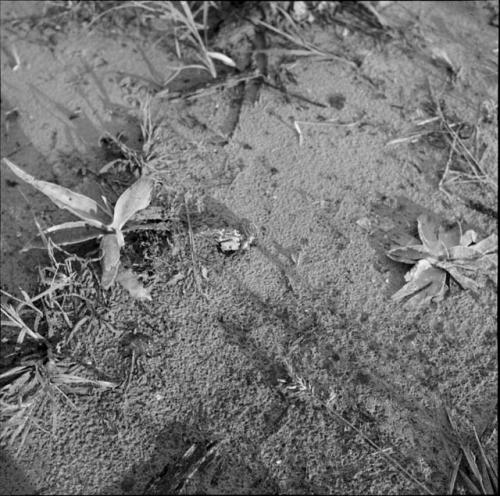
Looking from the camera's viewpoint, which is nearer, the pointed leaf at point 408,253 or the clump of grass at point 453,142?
the pointed leaf at point 408,253

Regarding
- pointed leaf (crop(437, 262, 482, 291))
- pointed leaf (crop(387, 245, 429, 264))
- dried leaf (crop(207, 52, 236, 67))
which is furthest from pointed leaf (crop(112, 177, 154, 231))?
pointed leaf (crop(437, 262, 482, 291))

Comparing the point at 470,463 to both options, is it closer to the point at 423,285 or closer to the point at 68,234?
the point at 423,285

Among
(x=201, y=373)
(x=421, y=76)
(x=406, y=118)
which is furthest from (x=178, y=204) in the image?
(x=421, y=76)

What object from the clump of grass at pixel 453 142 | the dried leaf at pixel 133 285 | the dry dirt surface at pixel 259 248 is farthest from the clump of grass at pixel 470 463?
the dried leaf at pixel 133 285

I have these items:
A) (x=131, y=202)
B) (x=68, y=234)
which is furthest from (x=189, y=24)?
(x=68, y=234)

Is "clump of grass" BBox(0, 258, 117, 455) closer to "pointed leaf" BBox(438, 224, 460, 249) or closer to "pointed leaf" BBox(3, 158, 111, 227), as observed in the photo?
"pointed leaf" BBox(3, 158, 111, 227)

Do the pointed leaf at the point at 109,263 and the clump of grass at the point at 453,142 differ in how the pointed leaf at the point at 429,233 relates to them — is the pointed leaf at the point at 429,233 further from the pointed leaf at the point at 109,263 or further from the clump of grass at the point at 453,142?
the pointed leaf at the point at 109,263
